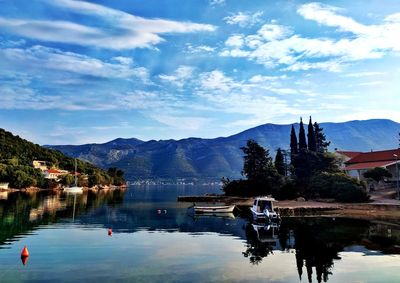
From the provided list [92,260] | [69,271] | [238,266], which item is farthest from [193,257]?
[69,271]

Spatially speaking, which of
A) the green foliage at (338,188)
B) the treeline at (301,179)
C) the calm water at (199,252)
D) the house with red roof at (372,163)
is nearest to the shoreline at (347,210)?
the green foliage at (338,188)

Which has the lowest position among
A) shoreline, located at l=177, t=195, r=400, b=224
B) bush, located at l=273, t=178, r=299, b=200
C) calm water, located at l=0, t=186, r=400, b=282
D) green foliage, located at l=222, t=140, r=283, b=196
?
calm water, located at l=0, t=186, r=400, b=282

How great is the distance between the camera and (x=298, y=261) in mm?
31312

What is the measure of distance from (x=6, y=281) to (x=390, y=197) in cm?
7807

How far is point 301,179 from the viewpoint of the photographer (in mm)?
97812

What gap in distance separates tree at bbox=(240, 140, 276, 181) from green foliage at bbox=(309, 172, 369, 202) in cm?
1519

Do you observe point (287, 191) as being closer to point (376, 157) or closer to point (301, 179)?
point (301, 179)

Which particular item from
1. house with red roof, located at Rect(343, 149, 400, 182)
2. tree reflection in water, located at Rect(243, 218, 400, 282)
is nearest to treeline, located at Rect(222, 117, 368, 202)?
house with red roof, located at Rect(343, 149, 400, 182)

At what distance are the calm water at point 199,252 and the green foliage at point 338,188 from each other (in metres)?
22.2

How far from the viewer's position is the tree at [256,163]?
102 m

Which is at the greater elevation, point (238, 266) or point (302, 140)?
point (302, 140)

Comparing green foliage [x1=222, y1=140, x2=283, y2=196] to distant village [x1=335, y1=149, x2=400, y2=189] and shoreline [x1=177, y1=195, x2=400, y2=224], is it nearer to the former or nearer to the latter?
distant village [x1=335, y1=149, x2=400, y2=189]

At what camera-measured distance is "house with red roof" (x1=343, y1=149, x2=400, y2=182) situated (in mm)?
96250

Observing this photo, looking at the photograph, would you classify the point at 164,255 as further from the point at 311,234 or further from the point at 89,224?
the point at 89,224
